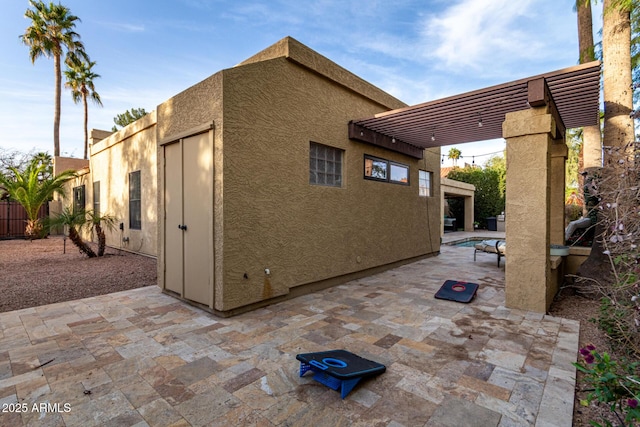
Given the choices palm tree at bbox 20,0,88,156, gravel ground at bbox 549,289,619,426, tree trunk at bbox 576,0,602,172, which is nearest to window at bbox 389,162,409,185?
tree trunk at bbox 576,0,602,172

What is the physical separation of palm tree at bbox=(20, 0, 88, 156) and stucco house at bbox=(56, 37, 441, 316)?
17382 mm

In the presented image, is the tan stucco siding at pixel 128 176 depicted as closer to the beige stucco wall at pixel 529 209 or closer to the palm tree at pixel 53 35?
the beige stucco wall at pixel 529 209

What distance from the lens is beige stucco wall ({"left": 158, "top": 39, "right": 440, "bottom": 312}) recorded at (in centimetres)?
415

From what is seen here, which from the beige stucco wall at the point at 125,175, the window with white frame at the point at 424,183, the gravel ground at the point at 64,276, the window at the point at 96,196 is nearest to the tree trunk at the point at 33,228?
the beige stucco wall at the point at 125,175

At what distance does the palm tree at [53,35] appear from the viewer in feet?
51.7

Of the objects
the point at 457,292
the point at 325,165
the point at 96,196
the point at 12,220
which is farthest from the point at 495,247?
the point at 12,220

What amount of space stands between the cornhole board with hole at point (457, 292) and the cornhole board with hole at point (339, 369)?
2796 mm

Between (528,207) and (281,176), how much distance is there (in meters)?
3.79

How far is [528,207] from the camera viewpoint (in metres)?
4.46

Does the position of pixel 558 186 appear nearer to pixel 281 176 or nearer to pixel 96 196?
pixel 281 176

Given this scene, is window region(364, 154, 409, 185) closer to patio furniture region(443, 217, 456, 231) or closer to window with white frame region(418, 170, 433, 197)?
window with white frame region(418, 170, 433, 197)

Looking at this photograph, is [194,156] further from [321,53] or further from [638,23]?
[638,23]

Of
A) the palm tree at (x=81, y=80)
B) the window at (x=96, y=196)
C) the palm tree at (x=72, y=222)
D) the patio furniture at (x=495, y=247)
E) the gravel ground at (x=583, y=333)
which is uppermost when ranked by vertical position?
the palm tree at (x=81, y=80)

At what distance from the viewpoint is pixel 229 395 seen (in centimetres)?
236
